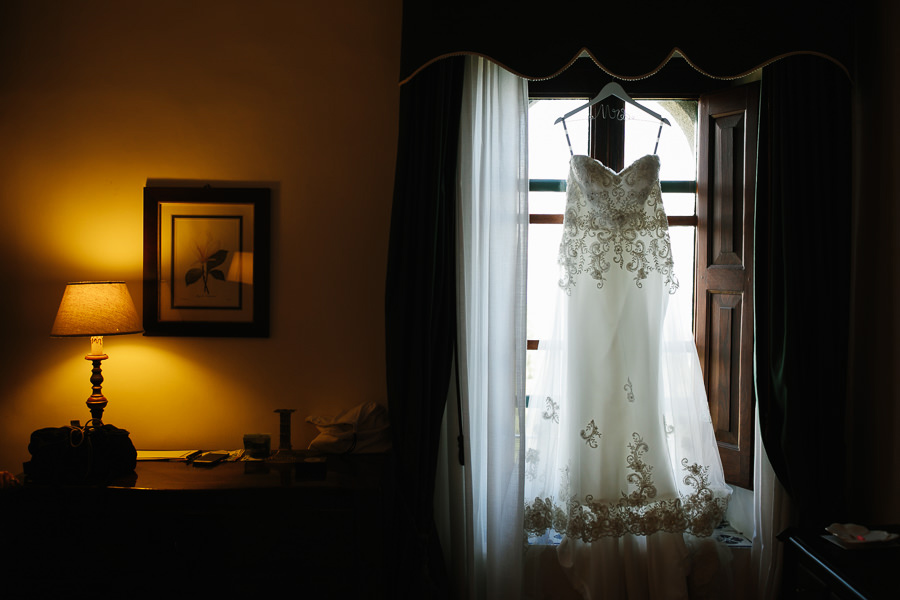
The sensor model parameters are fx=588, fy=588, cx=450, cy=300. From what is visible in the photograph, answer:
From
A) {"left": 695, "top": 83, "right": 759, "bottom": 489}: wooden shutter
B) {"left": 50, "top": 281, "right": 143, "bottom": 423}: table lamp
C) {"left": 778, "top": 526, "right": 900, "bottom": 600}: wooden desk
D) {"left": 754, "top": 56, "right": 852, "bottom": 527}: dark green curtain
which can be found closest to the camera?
{"left": 778, "top": 526, "right": 900, "bottom": 600}: wooden desk

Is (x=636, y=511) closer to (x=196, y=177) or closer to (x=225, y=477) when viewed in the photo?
(x=225, y=477)

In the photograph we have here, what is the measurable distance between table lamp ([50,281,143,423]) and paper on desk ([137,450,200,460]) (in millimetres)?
234

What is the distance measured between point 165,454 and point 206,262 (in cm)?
77

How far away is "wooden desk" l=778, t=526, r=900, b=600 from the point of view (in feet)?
5.05

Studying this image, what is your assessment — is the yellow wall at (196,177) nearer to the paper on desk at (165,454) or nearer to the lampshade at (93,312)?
the paper on desk at (165,454)

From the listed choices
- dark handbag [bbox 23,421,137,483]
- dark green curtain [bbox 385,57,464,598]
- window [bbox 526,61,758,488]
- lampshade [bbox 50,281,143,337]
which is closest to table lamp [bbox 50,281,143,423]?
lampshade [bbox 50,281,143,337]

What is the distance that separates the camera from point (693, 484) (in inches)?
86.9

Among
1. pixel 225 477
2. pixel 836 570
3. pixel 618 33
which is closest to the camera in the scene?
pixel 836 570

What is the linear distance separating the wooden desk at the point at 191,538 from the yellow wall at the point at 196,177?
0.49 metres

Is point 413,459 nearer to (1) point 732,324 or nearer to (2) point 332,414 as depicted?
(2) point 332,414

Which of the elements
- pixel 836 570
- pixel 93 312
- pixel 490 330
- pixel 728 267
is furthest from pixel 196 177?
pixel 836 570

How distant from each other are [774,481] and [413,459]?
4.55 ft

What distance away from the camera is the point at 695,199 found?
2469mm

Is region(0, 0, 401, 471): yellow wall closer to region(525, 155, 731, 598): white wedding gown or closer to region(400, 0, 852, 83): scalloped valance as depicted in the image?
region(400, 0, 852, 83): scalloped valance
